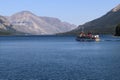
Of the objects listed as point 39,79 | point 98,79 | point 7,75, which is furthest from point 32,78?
point 98,79

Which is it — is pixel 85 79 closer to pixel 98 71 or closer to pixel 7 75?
pixel 98 71

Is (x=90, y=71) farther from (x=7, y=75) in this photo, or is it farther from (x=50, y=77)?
(x=7, y=75)

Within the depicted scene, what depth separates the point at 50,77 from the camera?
83.1 metres

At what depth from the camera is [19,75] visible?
3408 inches

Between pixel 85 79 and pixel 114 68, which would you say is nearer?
pixel 85 79

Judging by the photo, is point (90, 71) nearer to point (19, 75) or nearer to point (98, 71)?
point (98, 71)

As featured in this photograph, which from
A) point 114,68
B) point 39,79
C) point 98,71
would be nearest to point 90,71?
point 98,71

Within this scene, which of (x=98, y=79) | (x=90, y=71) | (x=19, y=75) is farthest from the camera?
(x=90, y=71)

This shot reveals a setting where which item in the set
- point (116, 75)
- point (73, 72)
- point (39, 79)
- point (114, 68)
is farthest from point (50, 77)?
point (114, 68)

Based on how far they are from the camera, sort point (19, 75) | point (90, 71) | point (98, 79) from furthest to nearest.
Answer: point (90, 71)
point (19, 75)
point (98, 79)

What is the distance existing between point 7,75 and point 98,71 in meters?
23.4

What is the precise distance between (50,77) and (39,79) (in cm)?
385

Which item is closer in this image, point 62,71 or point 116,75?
point 116,75

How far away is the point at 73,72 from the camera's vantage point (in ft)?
298
